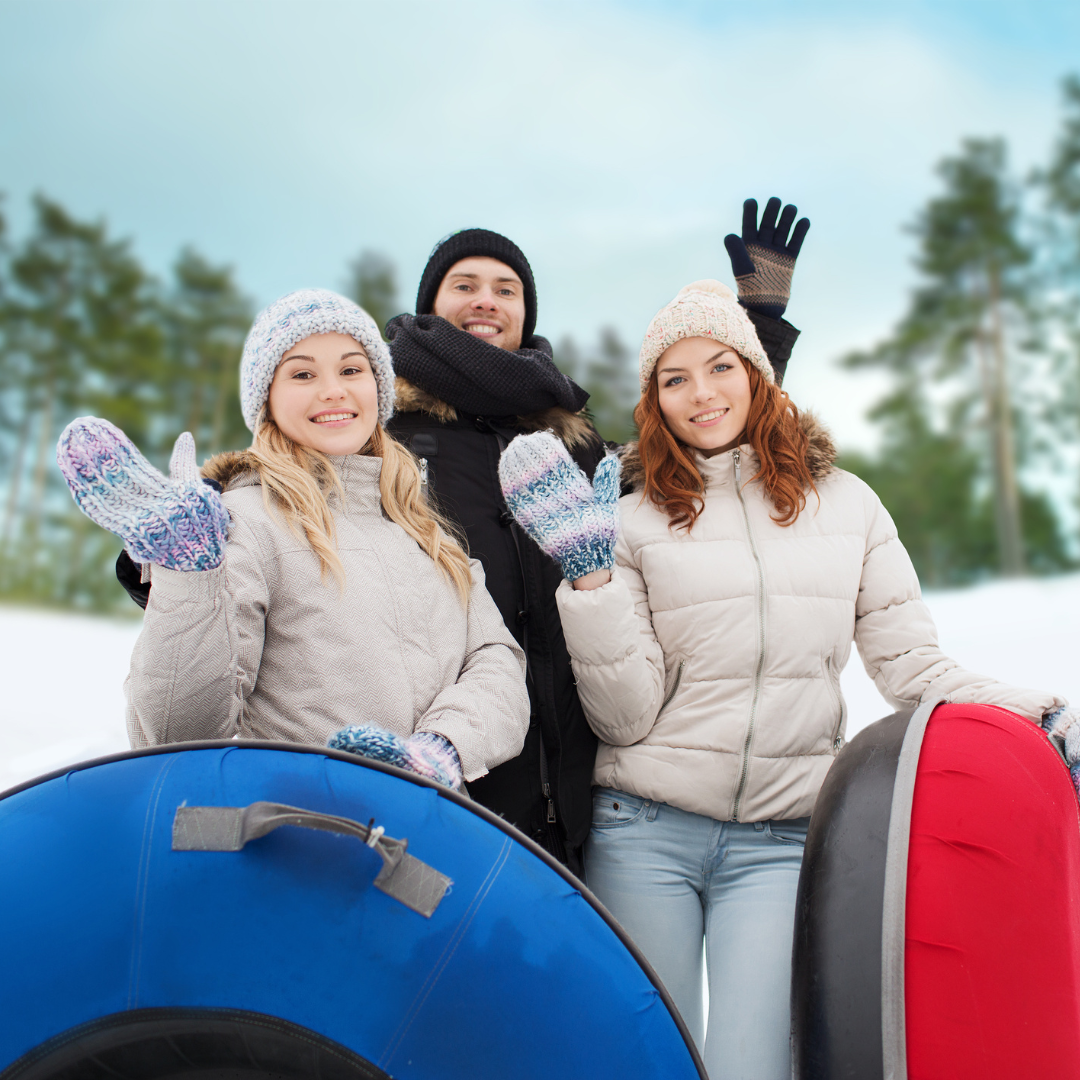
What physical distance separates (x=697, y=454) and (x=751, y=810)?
2.04ft

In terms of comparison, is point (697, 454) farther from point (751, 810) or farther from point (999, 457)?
point (999, 457)

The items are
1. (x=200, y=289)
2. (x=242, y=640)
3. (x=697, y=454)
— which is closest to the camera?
(x=242, y=640)

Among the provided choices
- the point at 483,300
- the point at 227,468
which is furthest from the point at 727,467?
the point at 227,468

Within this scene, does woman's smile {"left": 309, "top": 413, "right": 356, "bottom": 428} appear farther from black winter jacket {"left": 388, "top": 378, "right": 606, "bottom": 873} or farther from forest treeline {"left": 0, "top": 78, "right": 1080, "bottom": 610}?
forest treeline {"left": 0, "top": 78, "right": 1080, "bottom": 610}

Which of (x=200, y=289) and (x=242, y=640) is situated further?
(x=200, y=289)

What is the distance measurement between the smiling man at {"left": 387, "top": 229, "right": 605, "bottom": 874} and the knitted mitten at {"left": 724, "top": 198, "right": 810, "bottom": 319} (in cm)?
41

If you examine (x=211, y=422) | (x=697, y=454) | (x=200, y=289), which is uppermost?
(x=200, y=289)

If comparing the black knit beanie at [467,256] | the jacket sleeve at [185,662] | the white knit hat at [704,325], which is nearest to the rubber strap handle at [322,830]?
the jacket sleeve at [185,662]

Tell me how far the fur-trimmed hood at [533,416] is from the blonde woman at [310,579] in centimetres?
19

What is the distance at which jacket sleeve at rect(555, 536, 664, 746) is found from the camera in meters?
1.42

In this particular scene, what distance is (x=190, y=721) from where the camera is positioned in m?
1.11

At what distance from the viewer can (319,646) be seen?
128 centimetres

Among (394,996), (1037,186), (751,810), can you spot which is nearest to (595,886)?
(751,810)

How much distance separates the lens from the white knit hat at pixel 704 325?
1.66m
